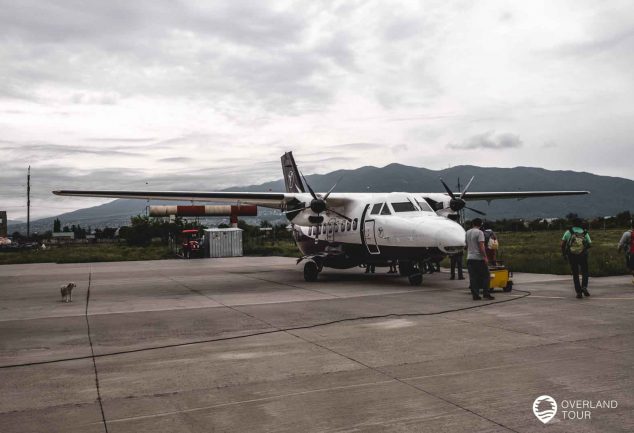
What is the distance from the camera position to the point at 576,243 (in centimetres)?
1220

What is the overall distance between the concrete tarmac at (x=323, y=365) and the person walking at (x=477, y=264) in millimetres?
443

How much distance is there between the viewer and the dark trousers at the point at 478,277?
490 inches

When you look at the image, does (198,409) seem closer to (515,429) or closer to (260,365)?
(260,365)

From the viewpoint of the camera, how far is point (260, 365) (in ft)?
21.8

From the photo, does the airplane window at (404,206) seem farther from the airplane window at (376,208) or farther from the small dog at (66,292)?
the small dog at (66,292)

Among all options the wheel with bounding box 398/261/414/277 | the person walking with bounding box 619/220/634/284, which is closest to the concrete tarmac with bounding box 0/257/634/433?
the person walking with bounding box 619/220/634/284

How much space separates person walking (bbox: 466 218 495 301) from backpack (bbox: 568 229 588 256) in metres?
1.90

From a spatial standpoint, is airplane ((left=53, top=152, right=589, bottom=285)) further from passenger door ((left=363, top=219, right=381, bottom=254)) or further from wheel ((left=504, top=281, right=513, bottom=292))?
wheel ((left=504, top=281, right=513, bottom=292))

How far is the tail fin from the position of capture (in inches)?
974

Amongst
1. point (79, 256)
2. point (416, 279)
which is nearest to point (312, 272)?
point (416, 279)

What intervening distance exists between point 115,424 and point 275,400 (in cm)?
147

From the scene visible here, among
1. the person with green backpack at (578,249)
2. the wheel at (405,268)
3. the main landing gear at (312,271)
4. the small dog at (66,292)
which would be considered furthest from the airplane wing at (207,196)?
the person with green backpack at (578,249)

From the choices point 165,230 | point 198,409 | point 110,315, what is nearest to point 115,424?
point 198,409

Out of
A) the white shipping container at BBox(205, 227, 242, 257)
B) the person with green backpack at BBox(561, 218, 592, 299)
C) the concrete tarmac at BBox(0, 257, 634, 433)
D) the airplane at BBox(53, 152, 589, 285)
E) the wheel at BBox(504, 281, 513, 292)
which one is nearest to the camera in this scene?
the concrete tarmac at BBox(0, 257, 634, 433)
